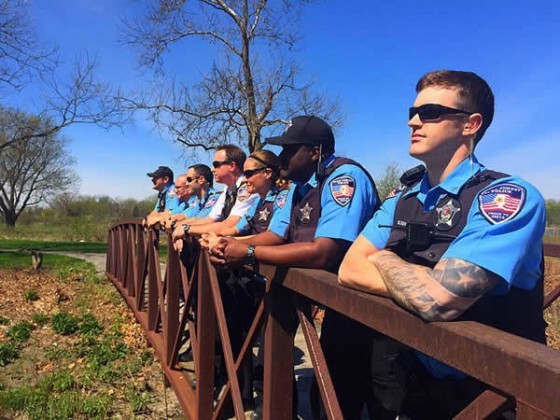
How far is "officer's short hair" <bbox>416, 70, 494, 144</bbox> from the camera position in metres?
1.44

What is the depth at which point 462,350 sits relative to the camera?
842mm

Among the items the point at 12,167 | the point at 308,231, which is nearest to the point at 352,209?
the point at 308,231

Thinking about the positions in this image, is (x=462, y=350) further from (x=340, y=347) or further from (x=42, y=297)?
(x=42, y=297)

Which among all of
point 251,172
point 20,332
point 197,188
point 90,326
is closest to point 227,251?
point 251,172

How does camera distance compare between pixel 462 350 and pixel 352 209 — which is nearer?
pixel 462 350

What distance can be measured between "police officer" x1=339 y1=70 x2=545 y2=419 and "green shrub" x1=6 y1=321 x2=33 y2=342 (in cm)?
492

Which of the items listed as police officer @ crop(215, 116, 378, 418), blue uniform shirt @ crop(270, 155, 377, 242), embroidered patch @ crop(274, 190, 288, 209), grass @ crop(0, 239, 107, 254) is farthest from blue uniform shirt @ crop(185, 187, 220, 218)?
grass @ crop(0, 239, 107, 254)

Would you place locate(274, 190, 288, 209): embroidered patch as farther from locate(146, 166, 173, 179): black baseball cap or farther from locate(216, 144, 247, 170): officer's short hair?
locate(146, 166, 173, 179): black baseball cap

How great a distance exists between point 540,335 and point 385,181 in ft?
Result: 65.8

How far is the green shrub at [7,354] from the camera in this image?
457cm

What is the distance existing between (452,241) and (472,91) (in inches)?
19.7

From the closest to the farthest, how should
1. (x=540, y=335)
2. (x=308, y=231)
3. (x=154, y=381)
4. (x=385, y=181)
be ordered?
(x=540, y=335) → (x=308, y=231) → (x=154, y=381) → (x=385, y=181)

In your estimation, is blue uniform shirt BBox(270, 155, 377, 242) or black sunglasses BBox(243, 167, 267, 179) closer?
blue uniform shirt BBox(270, 155, 377, 242)

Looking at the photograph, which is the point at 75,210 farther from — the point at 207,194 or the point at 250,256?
the point at 250,256
